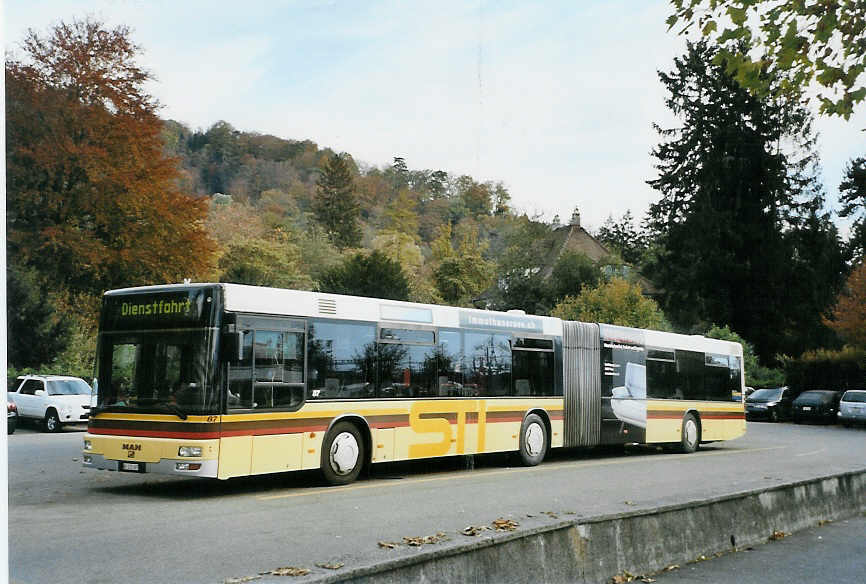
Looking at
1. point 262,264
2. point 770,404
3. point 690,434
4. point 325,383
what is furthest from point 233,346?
point 262,264

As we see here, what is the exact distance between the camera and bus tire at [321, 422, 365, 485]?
14.6 meters

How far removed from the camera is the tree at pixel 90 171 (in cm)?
3572

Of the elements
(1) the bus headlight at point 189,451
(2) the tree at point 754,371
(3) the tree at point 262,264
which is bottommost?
(1) the bus headlight at point 189,451

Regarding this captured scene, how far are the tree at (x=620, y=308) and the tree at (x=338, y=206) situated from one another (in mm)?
45499

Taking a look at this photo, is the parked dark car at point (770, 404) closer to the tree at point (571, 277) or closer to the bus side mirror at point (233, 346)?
the tree at point (571, 277)

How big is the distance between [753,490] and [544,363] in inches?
341

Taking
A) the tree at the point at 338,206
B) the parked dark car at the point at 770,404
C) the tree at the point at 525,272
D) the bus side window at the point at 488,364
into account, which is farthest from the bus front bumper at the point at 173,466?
the tree at the point at 338,206

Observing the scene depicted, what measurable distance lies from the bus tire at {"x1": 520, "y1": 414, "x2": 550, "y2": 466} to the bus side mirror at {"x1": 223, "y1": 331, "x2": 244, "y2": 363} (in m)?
7.26

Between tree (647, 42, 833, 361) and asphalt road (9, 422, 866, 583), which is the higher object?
tree (647, 42, 833, 361)

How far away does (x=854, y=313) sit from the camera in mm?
50281

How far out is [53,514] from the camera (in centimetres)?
1110

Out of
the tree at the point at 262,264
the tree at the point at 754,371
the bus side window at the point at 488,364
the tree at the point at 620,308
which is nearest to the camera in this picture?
the bus side window at the point at 488,364

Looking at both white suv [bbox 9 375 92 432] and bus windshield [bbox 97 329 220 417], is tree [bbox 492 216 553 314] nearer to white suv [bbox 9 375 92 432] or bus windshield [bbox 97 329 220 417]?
white suv [bbox 9 375 92 432]

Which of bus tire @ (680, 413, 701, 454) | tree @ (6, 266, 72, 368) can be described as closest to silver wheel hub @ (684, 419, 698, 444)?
bus tire @ (680, 413, 701, 454)
